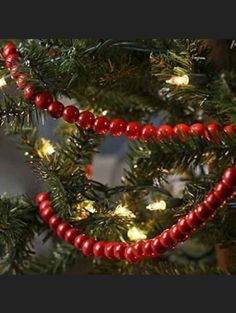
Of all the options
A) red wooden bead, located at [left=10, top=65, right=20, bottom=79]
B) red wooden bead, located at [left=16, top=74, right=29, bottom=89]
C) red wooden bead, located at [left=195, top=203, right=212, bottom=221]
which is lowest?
red wooden bead, located at [left=195, top=203, right=212, bottom=221]

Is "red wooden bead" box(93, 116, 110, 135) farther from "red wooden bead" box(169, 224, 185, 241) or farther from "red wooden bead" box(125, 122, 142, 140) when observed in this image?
"red wooden bead" box(169, 224, 185, 241)

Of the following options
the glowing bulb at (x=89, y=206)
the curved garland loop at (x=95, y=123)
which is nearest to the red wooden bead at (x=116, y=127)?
the curved garland loop at (x=95, y=123)

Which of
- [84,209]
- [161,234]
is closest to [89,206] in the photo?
[84,209]

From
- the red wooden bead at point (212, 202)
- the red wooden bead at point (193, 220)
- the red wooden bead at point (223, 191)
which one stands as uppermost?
the red wooden bead at point (223, 191)

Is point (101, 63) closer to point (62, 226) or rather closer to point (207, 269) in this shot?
point (62, 226)

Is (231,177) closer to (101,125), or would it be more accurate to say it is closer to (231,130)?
(231,130)

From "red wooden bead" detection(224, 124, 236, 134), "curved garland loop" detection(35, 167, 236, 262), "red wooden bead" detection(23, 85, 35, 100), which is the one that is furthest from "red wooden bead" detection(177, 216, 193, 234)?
"red wooden bead" detection(23, 85, 35, 100)

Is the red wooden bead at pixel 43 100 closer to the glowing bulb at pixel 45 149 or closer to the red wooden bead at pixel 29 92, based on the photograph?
the red wooden bead at pixel 29 92
